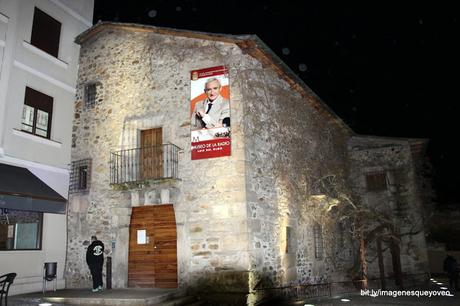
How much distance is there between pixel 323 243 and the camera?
13.1m

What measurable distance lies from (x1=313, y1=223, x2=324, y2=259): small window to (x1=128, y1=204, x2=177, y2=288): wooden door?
5070 mm

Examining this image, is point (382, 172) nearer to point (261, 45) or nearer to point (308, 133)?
point (308, 133)

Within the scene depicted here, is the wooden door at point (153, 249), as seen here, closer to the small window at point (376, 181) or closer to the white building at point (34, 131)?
the white building at point (34, 131)

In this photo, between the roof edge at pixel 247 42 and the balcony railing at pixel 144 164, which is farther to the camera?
the balcony railing at pixel 144 164

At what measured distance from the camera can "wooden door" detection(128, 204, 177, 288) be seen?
9594mm

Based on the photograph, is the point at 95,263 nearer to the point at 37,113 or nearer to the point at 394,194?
the point at 37,113

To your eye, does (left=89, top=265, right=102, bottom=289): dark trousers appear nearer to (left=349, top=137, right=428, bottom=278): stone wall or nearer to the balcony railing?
the balcony railing

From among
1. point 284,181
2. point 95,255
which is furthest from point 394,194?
point 95,255

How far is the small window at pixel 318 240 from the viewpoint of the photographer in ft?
41.6

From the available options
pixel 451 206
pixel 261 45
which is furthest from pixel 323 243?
pixel 451 206

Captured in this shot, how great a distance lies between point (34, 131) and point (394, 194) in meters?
12.8

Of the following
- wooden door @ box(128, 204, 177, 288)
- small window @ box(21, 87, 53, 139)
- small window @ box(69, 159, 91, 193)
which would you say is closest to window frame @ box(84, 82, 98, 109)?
small window @ box(21, 87, 53, 139)

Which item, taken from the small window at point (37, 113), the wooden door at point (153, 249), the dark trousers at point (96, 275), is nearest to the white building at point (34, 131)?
the small window at point (37, 113)

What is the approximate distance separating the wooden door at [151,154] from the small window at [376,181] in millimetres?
9570
